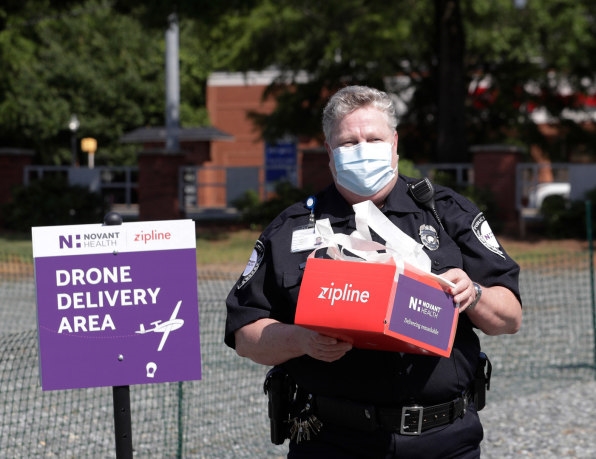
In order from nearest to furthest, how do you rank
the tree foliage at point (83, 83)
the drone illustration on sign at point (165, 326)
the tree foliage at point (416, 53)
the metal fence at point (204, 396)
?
the drone illustration on sign at point (165, 326) < the metal fence at point (204, 396) < the tree foliage at point (416, 53) < the tree foliage at point (83, 83)

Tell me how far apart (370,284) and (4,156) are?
81.9ft

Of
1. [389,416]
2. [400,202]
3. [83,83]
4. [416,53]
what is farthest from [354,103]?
[83,83]

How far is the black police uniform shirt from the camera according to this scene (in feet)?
10.2

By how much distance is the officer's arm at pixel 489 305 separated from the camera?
2.91 m

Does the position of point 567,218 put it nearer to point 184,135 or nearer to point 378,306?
point 378,306

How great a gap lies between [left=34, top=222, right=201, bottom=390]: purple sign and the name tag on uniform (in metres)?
0.74

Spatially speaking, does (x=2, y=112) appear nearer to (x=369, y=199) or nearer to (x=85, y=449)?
(x=85, y=449)

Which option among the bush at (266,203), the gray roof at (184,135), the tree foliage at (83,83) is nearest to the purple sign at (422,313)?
the bush at (266,203)

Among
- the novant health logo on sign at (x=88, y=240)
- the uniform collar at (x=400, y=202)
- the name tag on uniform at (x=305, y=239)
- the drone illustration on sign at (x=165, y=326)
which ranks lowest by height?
the drone illustration on sign at (x=165, y=326)

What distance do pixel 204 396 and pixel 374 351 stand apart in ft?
15.5

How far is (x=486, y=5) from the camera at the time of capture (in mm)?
30203

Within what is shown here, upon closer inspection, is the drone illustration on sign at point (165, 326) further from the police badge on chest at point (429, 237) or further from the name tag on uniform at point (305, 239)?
the police badge on chest at point (429, 237)

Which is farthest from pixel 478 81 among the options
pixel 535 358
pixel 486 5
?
pixel 535 358

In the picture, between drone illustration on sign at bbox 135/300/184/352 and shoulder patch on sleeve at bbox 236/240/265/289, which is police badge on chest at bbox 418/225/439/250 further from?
drone illustration on sign at bbox 135/300/184/352
